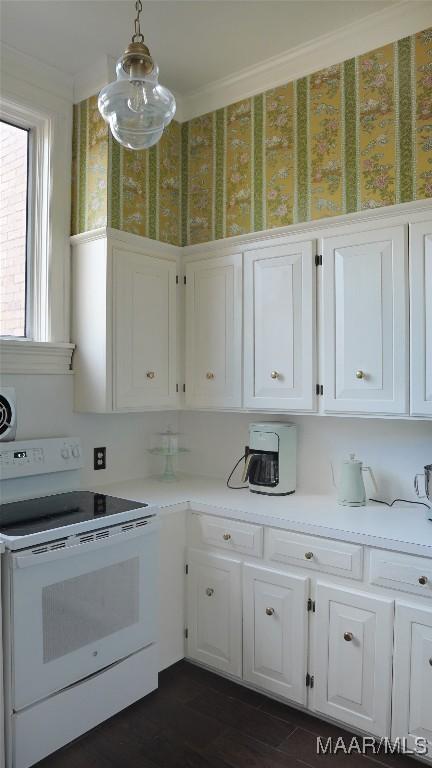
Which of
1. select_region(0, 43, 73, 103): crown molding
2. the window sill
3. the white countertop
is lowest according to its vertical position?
the white countertop

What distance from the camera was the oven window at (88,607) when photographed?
6.40 feet

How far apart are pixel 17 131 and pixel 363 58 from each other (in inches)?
64.4

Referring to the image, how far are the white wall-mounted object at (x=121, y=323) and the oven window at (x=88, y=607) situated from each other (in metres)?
0.78

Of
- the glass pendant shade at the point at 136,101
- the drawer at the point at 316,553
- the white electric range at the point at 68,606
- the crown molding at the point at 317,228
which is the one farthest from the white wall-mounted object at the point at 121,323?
the glass pendant shade at the point at 136,101

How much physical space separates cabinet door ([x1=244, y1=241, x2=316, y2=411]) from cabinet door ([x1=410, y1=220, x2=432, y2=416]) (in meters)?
0.44

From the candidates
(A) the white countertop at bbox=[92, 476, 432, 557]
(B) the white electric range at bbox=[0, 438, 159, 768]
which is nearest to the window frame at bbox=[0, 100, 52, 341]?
(B) the white electric range at bbox=[0, 438, 159, 768]

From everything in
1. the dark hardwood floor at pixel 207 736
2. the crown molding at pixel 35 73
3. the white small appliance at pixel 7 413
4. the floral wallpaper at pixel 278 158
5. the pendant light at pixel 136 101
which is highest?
the crown molding at pixel 35 73

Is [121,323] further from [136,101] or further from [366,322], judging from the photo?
[136,101]

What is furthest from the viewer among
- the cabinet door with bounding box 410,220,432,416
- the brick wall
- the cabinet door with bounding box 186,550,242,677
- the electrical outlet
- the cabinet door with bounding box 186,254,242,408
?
the electrical outlet

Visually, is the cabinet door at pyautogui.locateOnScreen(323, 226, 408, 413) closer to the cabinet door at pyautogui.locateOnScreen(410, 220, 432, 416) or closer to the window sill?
the cabinet door at pyautogui.locateOnScreen(410, 220, 432, 416)

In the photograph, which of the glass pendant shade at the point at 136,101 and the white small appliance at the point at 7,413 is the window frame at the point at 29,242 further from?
the glass pendant shade at the point at 136,101

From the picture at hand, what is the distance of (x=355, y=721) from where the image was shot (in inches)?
80.0

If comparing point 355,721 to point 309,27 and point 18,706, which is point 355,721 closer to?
point 18,706

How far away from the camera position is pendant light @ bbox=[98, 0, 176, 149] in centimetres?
132
